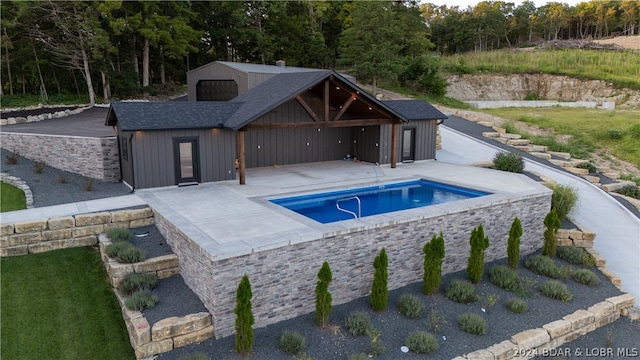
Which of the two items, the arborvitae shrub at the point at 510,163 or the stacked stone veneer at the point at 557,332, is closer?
the stacked stone veneer at the point at 557,332

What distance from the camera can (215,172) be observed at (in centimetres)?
1353

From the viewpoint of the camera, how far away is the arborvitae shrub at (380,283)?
27.0 feet

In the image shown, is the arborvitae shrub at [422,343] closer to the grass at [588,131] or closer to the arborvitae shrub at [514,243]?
the arborvitae shrub at [514,243]

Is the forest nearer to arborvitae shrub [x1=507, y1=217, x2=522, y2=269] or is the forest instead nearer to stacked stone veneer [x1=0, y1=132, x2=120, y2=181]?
stacked stone veneer [x1=0, y1=132, x2=120, y2=181]

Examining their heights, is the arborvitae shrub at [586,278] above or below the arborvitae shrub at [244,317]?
below

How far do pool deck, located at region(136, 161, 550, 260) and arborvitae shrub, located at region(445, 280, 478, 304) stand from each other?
5.25 feet

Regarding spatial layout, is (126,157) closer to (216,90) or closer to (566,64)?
(216,90)

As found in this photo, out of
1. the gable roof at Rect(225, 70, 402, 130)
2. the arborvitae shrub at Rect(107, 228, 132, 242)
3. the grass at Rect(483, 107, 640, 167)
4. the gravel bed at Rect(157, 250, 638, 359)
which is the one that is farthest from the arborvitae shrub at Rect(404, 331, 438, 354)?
the grass at Rect(483, 107, 640, 167)

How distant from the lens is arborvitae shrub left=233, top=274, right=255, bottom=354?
22.2 feet

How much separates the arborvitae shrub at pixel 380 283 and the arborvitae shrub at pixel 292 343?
5.68 feet

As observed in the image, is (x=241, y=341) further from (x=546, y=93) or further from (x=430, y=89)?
(x=546, y=93)

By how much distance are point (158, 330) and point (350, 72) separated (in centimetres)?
3015

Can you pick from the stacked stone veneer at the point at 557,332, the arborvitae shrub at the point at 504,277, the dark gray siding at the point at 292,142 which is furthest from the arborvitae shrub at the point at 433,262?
the dark gray siding at the point at 292,142

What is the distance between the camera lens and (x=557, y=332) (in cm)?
820
